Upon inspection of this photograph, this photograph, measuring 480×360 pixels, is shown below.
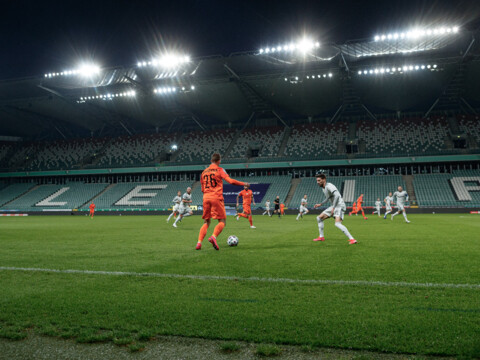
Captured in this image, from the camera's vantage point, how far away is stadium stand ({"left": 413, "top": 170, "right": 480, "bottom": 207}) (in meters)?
38.2

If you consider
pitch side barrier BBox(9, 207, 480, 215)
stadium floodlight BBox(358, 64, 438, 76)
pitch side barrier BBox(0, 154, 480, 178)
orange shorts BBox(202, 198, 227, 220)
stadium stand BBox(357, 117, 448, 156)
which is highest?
stadium floodlight BBox(358, 64, 438, 76)

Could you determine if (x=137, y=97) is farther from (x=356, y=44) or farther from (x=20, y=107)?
(x=356, y=44)

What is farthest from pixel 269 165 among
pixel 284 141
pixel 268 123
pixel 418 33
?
pixel 418 33

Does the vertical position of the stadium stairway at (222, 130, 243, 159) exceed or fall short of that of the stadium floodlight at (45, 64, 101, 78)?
it falls short

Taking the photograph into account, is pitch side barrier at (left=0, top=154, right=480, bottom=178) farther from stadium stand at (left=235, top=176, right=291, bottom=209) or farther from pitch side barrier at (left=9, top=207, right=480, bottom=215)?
pitch side barrier at (left=9, top=207, right=480, bottom=215)

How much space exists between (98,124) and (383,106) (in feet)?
164

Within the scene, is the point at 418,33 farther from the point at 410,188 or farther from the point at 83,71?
the point at 83,71

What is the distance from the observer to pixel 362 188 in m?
44.1

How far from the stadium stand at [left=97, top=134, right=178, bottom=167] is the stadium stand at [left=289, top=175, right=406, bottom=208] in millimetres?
24934

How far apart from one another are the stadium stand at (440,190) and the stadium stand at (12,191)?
197 feet

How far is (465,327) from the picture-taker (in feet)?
10.9

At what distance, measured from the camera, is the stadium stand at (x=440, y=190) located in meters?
38.2

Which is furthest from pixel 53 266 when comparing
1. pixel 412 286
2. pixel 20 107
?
pixel 20 107

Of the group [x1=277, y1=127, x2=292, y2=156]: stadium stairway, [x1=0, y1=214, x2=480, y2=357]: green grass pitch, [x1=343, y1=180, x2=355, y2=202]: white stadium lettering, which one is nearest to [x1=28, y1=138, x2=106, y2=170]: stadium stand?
[x1=277, y1=127, x2=292, y2=156]: stadium stairway
